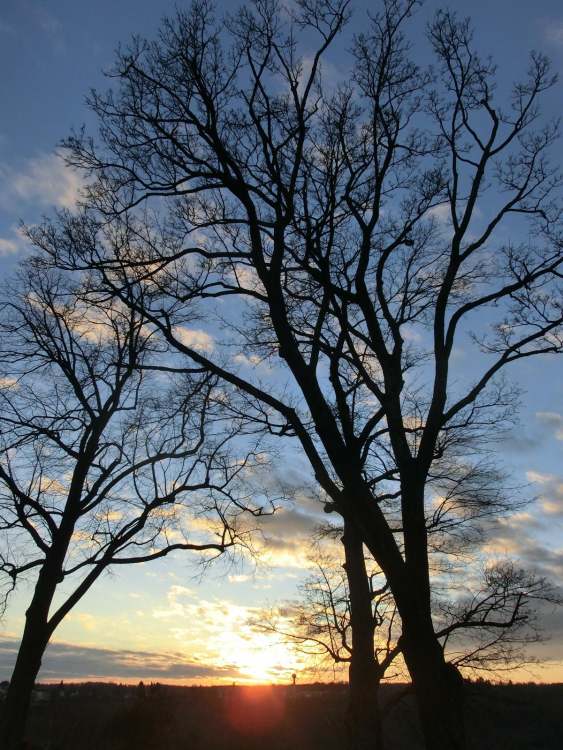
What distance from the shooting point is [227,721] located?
1289 inches

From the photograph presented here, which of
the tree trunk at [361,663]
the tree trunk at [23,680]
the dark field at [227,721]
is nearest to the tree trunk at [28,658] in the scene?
the tree trunk at [23,680]

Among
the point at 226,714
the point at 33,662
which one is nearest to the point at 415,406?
the point at 33,662

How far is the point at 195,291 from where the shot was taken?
30.6 feet

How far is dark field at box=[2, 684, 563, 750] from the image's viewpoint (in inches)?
824

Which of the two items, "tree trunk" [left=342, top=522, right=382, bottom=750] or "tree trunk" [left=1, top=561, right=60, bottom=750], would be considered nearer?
"tree trunk" [left=342, top=522, right=382, bottom=750]

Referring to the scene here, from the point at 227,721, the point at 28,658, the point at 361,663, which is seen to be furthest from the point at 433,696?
the point at 227,721

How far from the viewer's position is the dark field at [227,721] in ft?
68.7

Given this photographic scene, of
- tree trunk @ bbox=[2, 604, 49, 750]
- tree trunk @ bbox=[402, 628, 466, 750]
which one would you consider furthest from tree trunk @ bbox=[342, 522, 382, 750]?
tree trunk @ bbox=[2, 604, 49, 750]

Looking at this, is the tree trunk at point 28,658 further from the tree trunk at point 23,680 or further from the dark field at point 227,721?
the dark field at point 227,721

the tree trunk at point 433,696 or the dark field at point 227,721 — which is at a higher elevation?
the dark field at point 227,721

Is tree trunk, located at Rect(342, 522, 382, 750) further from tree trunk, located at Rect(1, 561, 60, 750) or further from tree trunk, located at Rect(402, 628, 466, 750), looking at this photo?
tree trunk, located at Rect(1, 561, 60, 750)

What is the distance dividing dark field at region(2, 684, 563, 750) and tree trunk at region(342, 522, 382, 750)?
9622 millimetres

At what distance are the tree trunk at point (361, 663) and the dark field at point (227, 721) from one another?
379 inches

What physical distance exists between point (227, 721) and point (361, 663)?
963 inches
